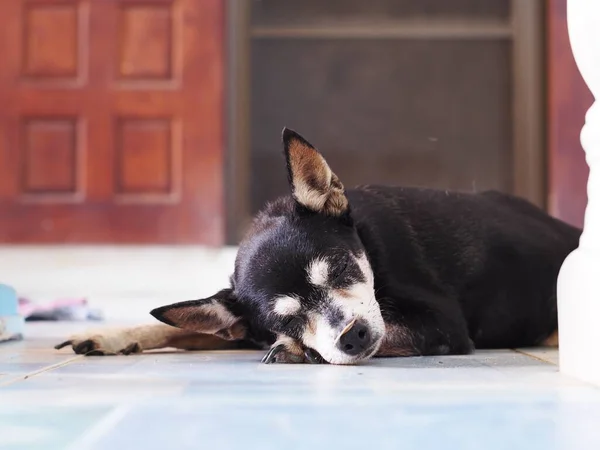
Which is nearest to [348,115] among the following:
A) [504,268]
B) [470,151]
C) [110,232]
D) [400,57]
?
[400,57]

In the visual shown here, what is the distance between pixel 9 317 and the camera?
236cm

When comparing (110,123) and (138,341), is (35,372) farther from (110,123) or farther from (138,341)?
(110,123)

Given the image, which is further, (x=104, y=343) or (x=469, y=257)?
(x=469, y=257)

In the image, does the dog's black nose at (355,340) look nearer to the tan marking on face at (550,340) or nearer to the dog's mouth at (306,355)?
the dog's mouth at (306,355)

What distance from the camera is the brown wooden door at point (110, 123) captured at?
438cm

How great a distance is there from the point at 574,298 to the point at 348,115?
4.73m

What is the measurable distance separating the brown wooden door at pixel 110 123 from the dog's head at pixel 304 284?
249 centimetres

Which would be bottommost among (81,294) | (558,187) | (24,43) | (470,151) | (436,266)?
(81,294)

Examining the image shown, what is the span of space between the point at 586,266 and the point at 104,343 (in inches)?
48.5

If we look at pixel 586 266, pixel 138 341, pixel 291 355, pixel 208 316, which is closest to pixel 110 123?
pixel 138 341

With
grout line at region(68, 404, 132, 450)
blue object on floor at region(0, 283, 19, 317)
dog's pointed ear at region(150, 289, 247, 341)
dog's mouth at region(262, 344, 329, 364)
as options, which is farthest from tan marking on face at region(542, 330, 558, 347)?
blue object on floor at region(0, 283, 19, 317)

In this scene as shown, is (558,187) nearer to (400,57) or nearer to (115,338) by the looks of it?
(400,57)

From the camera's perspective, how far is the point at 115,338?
202 centimetres

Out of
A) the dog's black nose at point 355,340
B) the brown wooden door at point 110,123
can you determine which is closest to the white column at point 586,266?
the dog's black nose at point 355,340
